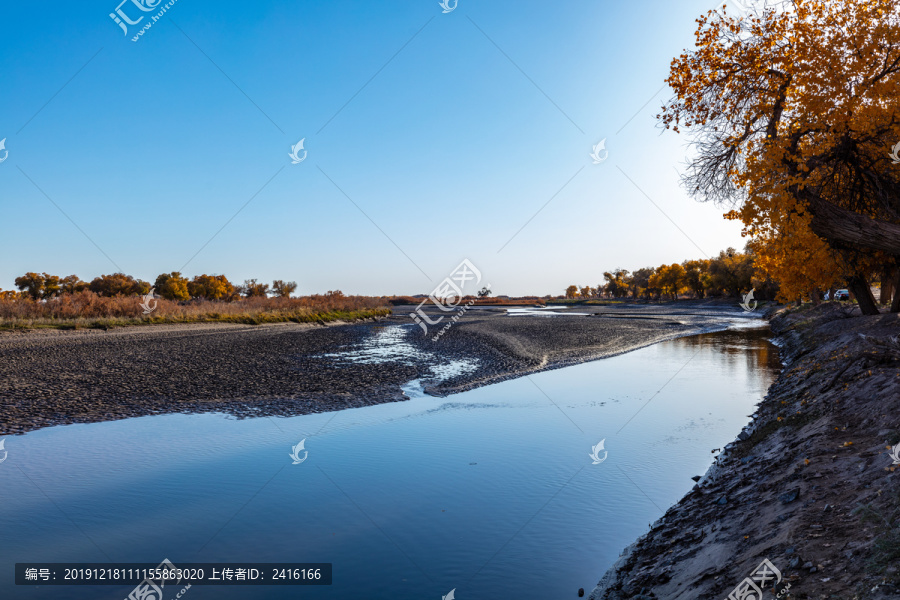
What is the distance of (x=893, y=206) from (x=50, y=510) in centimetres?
2094

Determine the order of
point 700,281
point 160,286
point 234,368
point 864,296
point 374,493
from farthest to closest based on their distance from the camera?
point 700,281
point 160,286
point 864,296
point 234,368
point 374,493

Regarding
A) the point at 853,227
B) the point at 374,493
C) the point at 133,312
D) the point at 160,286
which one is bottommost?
the point at 374,493

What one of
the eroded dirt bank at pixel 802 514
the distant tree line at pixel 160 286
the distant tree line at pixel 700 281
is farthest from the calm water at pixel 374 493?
the distant tree line at pixel 160 286

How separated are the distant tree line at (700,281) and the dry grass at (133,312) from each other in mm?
48087

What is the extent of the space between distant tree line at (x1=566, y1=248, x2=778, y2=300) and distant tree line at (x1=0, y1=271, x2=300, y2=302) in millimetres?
77773

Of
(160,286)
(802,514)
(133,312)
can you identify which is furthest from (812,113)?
(160,286)

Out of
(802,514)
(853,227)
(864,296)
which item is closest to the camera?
(802,514)

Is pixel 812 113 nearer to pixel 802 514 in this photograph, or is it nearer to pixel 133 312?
pixel 802 514

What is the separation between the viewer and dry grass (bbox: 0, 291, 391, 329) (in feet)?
108

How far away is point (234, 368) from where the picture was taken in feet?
72.0

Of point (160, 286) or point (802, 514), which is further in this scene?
point (160, 286)

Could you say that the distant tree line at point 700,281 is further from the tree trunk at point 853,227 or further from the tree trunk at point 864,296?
the tree trunk at point 853,227

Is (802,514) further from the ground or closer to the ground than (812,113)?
closer to the ground

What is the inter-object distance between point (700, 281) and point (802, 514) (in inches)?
4978
